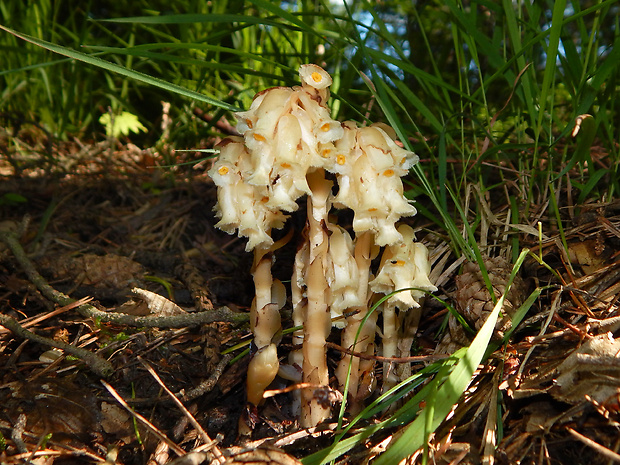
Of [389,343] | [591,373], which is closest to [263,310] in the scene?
[389,343]

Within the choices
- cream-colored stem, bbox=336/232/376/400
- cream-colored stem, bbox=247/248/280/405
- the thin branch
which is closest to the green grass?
cream-colored stem, bbox=336/232/376/400

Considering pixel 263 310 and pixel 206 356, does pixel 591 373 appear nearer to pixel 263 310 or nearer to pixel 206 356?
pixel 263 310

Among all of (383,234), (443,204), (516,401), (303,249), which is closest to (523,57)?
(443,204)

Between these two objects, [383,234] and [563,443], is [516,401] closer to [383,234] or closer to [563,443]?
[563,443]

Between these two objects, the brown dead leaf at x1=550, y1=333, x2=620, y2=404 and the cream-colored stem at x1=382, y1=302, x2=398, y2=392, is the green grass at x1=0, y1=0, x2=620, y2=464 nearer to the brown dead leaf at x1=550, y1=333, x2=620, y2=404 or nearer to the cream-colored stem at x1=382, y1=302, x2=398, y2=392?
the cream-colored stem at x1=382, y1=302, x2=398, y2=392

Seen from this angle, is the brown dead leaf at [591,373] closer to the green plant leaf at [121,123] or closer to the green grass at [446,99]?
the green grass at [446,99]
